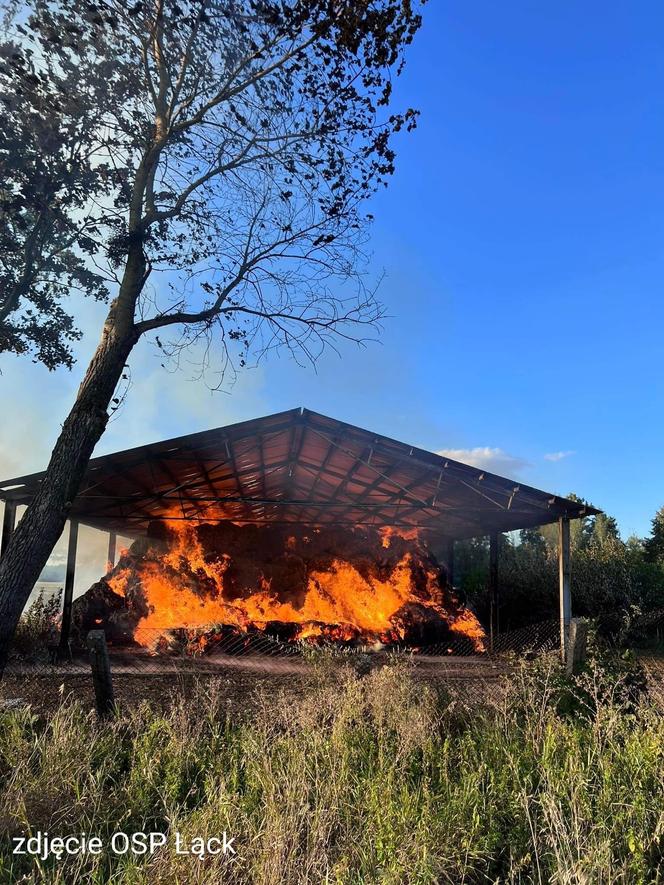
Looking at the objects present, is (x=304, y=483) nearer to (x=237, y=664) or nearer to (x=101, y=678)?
(x=237, y=664)

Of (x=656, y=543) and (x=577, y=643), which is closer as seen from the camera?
(x=577, y=643)

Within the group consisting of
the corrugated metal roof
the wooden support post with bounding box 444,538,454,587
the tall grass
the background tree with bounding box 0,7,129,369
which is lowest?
the tall grass

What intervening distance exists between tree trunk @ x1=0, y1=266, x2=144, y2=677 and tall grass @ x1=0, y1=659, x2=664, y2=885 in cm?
151

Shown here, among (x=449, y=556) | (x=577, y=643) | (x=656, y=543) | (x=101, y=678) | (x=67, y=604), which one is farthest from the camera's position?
(x=656, y=543)

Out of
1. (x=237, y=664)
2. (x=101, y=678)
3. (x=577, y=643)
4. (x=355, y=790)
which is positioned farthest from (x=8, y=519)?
(x=577, y=643)

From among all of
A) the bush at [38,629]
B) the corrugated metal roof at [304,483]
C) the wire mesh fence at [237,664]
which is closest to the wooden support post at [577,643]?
the wire mesh fence at [237,664]

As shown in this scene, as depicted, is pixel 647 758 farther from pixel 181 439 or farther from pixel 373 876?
pixel 181 439

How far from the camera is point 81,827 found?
3.98 metres

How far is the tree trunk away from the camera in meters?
6.83

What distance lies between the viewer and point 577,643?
807cm

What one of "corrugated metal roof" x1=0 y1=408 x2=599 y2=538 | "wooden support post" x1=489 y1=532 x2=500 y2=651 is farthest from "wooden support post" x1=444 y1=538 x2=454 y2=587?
"wooden support post" x1=489 y1=532 x2=500 y2=651

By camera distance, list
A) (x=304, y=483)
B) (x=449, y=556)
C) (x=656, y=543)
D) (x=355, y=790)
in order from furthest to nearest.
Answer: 1. (x=656, y=543)
2. (x=449, y=556)
3. (x=304, y=483)
4. (x=355, y=790)

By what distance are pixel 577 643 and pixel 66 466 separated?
7.25 m

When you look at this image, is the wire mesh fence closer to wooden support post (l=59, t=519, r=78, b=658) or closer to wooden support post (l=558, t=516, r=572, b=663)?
wooden support post (l=59, t=519, r=78, b=658)
